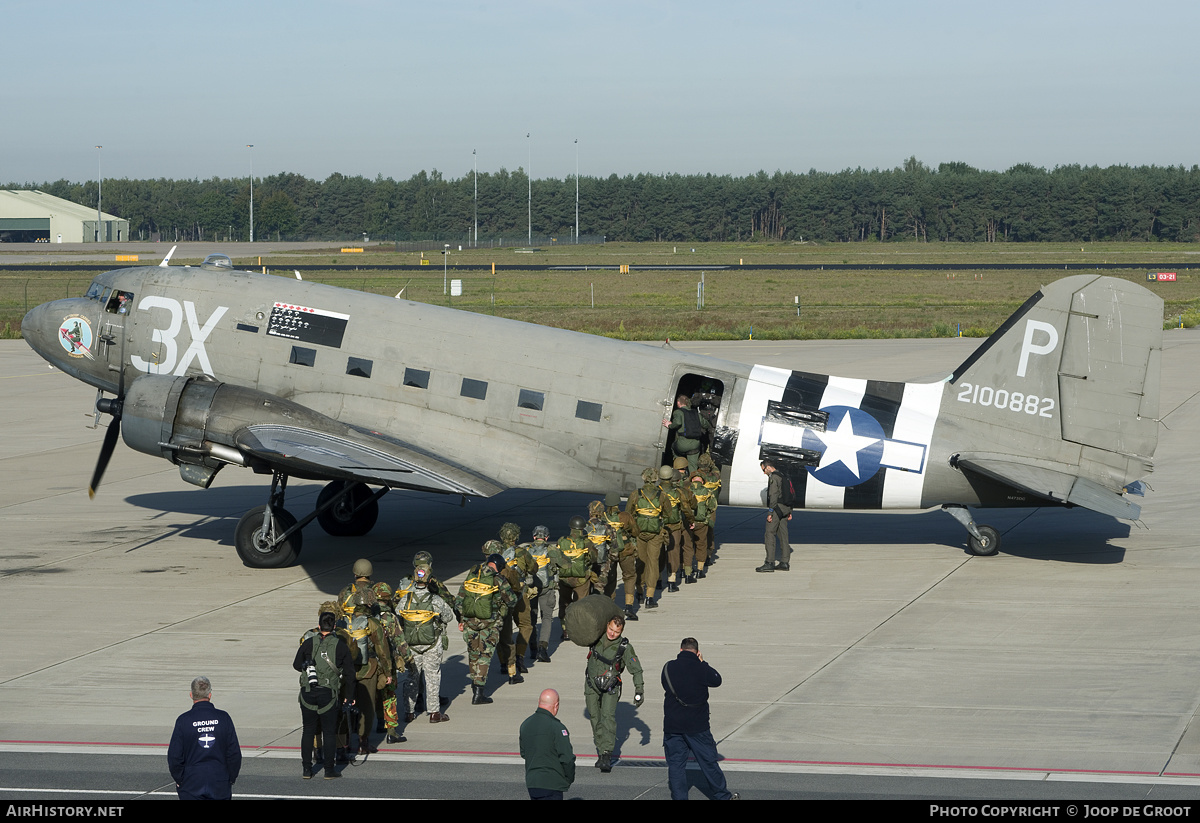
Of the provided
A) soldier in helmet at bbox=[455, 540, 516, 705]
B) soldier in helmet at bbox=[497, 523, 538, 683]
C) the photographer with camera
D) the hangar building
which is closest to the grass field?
soldier in helmet at bbox=[497, 523, 538, 683]

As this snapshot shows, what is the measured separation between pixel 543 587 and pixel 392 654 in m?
3.15

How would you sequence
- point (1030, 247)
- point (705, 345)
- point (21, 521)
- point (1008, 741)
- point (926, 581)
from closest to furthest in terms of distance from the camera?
point (1008, 741), point (926, 581), point (21, 521), point (705, 345), point (1030, 247)

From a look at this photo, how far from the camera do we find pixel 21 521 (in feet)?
70.5

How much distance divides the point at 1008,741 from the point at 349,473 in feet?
31.1

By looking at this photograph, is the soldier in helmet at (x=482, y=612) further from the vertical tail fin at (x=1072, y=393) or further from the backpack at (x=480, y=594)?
the vertical tail fin at (x=1072, y=393)

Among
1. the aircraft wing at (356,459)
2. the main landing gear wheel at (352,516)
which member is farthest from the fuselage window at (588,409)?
the main landing gear wheel at (352,516)

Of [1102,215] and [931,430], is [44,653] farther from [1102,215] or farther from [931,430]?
[1102,215]

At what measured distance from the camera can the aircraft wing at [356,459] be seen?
53.5 ft

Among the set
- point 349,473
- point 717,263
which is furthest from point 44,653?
point 717,263

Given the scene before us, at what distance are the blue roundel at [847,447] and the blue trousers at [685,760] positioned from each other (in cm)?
961

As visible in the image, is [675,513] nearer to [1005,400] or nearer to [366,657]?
[1005,400]

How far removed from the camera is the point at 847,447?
A: 61.7ft

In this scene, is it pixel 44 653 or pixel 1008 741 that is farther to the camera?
pixel 44 653

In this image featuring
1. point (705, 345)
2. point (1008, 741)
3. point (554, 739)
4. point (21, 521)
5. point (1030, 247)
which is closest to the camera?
point (554, 739)
